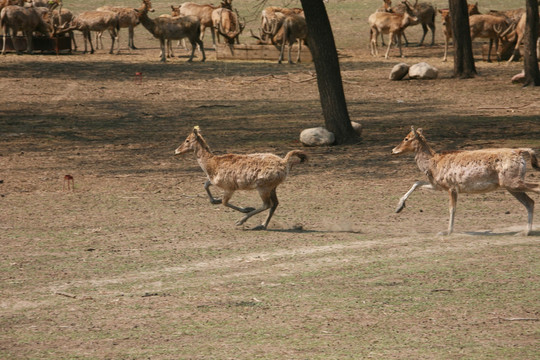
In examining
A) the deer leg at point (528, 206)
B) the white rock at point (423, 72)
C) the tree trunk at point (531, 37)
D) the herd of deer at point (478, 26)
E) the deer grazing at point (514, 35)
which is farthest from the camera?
the herd of deer at point (478, 26)

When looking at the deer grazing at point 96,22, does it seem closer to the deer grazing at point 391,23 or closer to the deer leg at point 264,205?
the deer grazing at point 391,23

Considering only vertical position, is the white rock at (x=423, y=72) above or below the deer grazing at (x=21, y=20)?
below

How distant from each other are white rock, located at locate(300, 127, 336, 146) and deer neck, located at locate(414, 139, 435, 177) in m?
6.58

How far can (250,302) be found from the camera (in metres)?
8.03

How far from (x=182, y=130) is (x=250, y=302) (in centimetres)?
1241

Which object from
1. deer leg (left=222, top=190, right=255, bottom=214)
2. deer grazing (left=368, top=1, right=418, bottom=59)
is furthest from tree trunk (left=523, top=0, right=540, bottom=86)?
deer leg (left=222, top=190, right=255, bottom=214)

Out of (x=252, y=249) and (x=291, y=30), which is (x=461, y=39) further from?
(x=252, y=249)

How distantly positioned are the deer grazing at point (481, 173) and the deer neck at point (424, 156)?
0.01 metres

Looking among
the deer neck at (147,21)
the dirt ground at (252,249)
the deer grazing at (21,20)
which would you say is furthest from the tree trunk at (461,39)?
the deer grazing at (21,20)

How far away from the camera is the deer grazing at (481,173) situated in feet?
33.8

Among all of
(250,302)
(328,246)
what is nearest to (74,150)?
(328,246)

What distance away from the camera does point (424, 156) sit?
37.4 feet

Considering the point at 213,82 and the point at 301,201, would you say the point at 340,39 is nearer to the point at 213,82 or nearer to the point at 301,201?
the point at 213,82

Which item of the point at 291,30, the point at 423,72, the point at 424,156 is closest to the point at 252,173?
the point at 424,156
